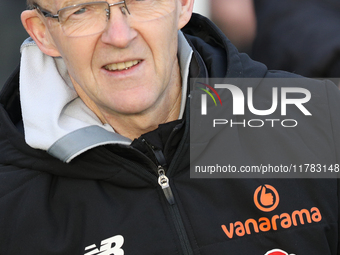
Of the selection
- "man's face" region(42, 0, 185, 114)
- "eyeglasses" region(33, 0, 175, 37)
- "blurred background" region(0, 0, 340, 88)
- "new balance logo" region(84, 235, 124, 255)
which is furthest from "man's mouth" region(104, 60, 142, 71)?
"blurred background" region(0, 0, 340, 88)

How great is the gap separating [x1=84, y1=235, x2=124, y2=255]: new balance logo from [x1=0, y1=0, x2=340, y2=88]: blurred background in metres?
1.27

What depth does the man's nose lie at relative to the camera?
1770 mm

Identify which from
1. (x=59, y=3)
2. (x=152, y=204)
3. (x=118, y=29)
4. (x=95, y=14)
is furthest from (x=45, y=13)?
(x=152, y=204)

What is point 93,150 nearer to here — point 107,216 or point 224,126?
point 107,216

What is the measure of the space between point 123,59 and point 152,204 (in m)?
0.57

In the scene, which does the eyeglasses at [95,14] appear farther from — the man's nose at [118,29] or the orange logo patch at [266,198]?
the orange logo patch at [266,198]

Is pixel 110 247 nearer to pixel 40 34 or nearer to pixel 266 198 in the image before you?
pixel 266 198

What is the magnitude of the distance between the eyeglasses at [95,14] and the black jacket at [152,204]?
393 millimetres

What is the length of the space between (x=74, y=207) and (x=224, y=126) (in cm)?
69

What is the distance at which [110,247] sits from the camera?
1.80 metres

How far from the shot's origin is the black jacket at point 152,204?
181 centimetres

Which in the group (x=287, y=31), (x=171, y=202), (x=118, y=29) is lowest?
(x=171, y=202)

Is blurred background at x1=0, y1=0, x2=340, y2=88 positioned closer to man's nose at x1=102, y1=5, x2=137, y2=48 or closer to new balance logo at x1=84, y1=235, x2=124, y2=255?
man's nose at x1=102, y1=5, x2=137, y2=48

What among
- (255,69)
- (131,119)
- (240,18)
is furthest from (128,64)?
(240,18)
